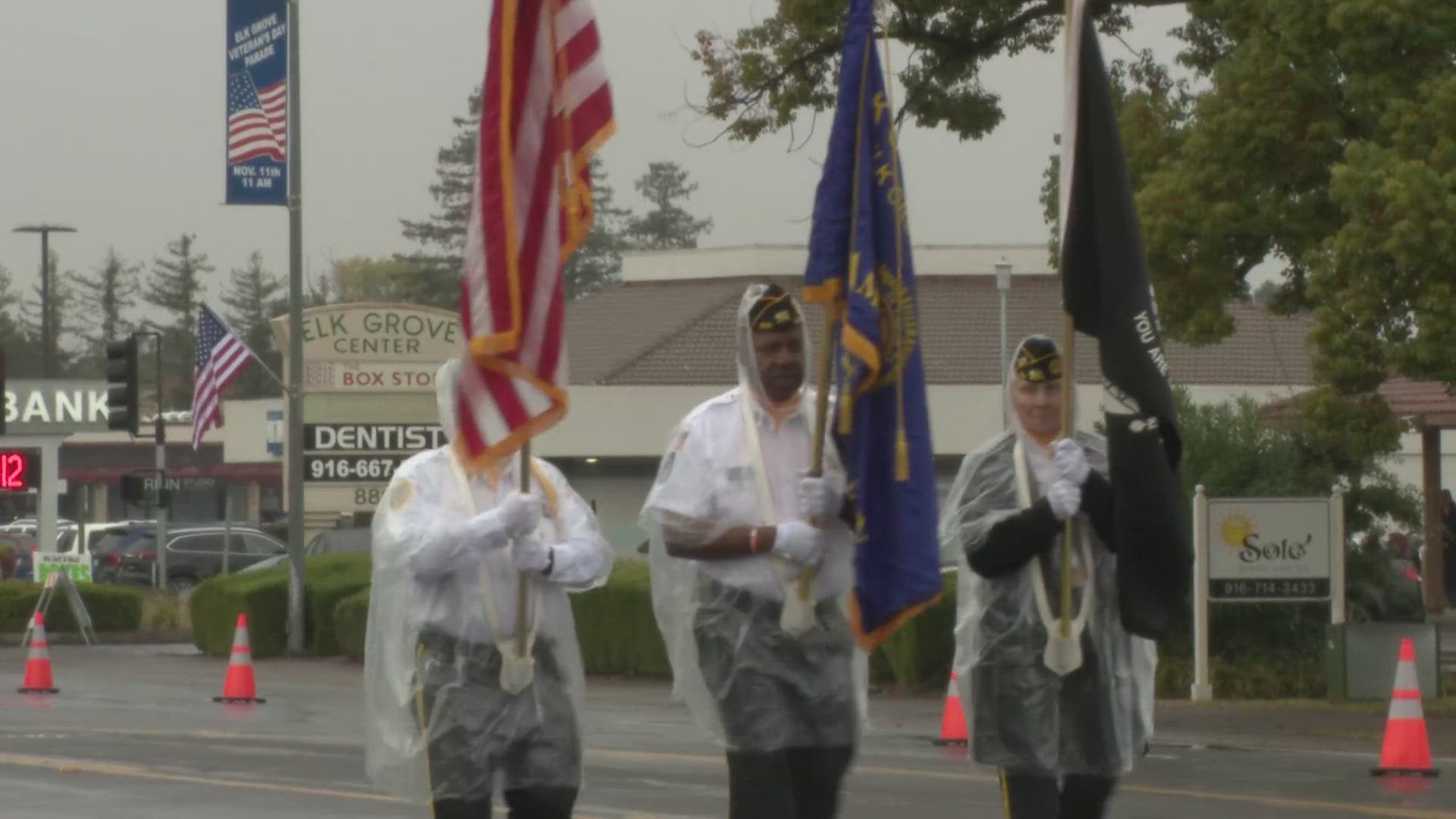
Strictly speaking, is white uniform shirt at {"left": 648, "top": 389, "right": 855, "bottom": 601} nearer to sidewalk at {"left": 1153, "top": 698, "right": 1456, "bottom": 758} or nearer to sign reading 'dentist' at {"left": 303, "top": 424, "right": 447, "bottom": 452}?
sidewalk at {"left": 1153, "top": 698, "right": 1456, "bottom": 758}

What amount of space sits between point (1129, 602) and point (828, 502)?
917mm

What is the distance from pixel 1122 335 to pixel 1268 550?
12.2 metres

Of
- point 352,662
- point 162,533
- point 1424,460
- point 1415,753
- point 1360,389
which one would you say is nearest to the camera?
point 1415,753

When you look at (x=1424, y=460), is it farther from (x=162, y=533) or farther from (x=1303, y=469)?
(x=162, y=533)

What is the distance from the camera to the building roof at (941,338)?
51.2 metres

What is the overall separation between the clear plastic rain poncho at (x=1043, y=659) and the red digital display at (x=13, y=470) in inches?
1129

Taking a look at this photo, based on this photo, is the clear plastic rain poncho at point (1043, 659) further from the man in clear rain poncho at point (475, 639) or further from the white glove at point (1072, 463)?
the man in clear rain poncho at point (475, 639)

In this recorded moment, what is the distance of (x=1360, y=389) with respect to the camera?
17.6 m

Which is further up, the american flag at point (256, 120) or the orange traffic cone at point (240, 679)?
the american flag at point (256, 120)

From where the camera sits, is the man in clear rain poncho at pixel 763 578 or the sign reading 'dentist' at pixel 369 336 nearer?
the man in clear rain poncho at pixel 763 578

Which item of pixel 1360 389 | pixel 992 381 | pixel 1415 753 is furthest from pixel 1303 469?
pixel 992 381

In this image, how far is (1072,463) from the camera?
7.31m

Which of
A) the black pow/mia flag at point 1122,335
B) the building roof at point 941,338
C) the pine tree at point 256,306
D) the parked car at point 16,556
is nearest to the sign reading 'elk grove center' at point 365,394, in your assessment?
the parked car at point 16,556

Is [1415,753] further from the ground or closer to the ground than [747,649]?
closer to the ground
